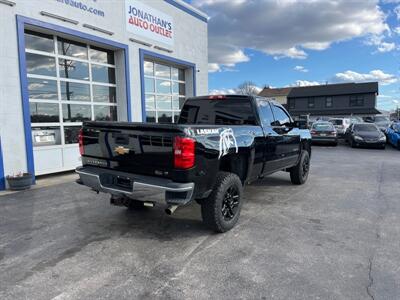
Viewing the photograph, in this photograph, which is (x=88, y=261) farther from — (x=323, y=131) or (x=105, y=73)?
(x=323, y=131)

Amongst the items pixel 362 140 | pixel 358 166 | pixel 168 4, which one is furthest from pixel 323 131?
pixel 168 4

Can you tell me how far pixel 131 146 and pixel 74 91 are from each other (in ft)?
20.9

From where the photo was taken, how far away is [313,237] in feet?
14.6

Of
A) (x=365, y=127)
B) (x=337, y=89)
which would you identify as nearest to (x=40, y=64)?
(x=365, y=127)

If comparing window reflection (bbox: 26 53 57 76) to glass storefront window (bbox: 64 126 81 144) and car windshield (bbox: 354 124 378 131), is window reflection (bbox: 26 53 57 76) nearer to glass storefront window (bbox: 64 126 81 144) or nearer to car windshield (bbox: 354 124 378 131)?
glass storefront window (bbox: 64 126 81 144)

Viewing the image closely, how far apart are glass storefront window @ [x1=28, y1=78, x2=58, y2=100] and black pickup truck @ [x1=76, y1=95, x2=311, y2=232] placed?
184 inches

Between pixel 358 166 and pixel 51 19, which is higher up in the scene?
pixel 51 19

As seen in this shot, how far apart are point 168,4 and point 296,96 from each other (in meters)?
42.2

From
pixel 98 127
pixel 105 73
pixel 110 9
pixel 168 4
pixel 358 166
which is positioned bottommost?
pixel 358 166

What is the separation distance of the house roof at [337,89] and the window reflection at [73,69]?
45.4 m

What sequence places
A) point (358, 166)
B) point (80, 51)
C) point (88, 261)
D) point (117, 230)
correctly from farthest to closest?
1. point (358, 166)
2. point (80, 51)
3. point (117, 230)
4. point (88, 261)

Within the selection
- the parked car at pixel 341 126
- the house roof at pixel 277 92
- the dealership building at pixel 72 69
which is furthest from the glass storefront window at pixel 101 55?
the house roof at pixel 277 92

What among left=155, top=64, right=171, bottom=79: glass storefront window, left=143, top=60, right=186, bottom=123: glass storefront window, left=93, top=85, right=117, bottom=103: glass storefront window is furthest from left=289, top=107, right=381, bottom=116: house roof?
left=93, top=85, right=117, bottom=103: glass storefront window

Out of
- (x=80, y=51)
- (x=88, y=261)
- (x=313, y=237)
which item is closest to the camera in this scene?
(x=88, y=261)
